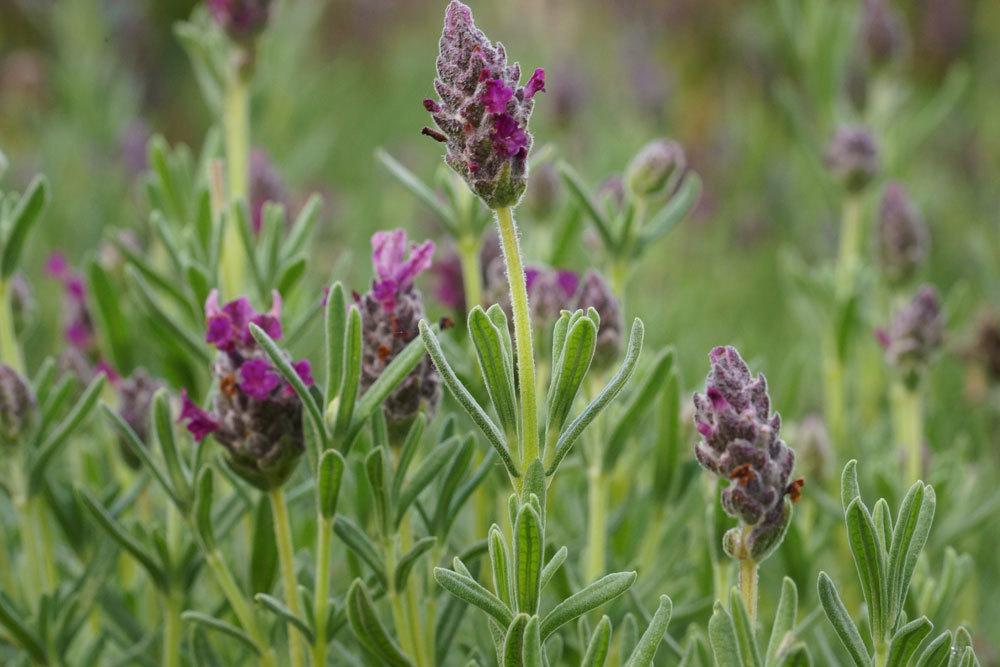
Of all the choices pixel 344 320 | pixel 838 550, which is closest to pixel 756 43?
pixel 838 550

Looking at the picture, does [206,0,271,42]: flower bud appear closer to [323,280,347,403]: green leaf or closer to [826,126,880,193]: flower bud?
[323,280,347,403]: green leaf

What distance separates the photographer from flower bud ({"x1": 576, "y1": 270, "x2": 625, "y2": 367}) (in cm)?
118

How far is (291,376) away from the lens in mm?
875

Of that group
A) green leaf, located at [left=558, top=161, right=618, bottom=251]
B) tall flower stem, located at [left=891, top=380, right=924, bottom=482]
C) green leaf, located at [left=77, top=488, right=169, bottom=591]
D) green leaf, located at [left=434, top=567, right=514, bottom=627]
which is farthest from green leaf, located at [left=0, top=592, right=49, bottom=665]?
tall flower stem, located at [left=891, top=380, right=924, bottom=482]

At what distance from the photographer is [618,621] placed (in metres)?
1.18

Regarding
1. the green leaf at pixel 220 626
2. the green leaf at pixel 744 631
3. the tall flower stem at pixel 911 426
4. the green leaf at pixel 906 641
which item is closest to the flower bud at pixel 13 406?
the green leaf at pixel 220 626

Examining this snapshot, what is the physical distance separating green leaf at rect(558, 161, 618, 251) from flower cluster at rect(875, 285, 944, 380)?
0.38 meters

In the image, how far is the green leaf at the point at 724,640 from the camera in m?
0.80

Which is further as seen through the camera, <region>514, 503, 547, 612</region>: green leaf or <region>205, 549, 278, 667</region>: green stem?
<region>205, 549, 278, 667</region>: green stem

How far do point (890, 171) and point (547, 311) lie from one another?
1286 mm

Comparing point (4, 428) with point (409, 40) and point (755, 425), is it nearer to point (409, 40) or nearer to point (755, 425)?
point (755, 425)

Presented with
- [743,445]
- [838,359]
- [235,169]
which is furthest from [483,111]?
[838,359]

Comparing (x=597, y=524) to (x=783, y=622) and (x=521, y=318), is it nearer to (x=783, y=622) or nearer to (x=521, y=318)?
(x=783, y=622)

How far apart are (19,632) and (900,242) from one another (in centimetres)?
128
